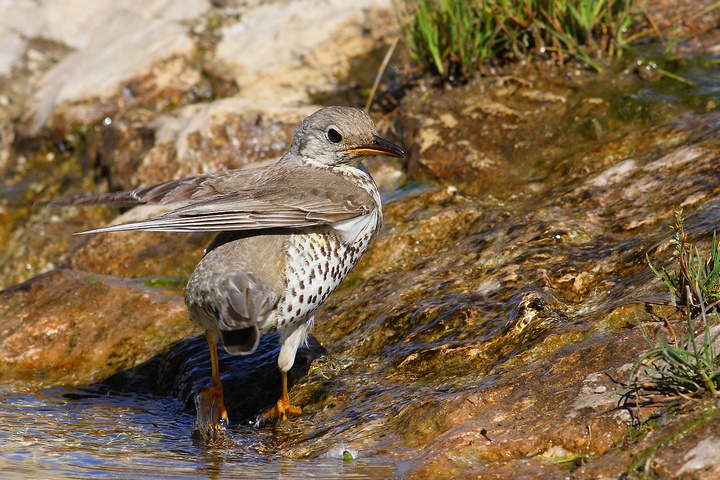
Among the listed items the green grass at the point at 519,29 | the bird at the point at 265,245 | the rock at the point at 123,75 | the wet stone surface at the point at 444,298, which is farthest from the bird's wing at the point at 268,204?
the rock at the point at 123,75

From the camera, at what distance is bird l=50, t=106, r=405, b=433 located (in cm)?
492

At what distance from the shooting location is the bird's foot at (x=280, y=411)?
512 centimetres

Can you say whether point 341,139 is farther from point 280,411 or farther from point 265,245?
point 280,411

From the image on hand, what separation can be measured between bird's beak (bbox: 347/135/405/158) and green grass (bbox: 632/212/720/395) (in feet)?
6.42

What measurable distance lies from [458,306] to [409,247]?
4.14ft

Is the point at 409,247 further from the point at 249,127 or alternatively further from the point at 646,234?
the point at 249,127

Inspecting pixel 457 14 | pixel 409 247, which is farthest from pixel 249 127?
pixel 409 247

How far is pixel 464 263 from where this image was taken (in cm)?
596

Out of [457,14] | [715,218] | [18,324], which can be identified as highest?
[457,14]

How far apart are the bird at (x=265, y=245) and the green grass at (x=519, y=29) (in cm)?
273

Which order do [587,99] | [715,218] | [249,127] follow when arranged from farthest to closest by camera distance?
[249,127]
[587,99]
[715,218]

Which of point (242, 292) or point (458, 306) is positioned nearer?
point (242, 292)

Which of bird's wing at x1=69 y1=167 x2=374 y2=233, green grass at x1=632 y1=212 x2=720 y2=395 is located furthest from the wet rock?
green grass at x1=632 y1=212 x2=720 y2=395

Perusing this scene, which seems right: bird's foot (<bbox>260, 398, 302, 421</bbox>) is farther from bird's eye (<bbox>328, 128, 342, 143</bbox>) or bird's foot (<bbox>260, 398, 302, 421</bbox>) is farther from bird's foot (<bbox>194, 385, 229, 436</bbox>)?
bird's eye (<bbox>328, 128, 342, 143</bbox>)
